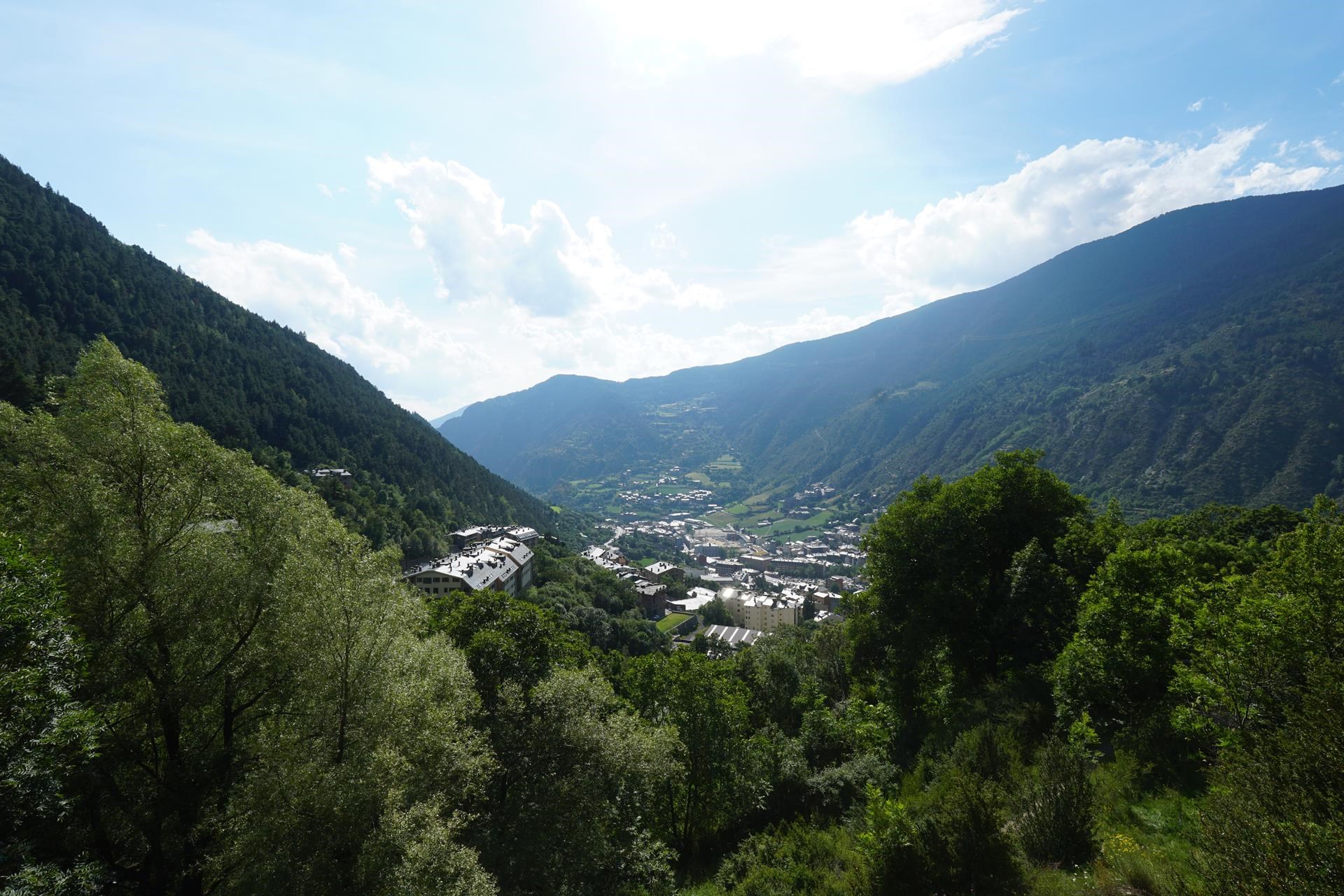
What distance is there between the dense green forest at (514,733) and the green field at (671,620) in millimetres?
61025

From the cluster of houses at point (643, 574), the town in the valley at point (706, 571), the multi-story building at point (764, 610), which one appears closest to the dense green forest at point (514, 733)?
the town in the valley at point (706, 571)

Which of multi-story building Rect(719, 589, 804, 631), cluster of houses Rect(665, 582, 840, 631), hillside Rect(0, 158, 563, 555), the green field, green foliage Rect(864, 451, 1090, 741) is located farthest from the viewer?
cluster of houses Rect(665, 582, 840, 631)

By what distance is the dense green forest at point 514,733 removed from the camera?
9008 millimetres

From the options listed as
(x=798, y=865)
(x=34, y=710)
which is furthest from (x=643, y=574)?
(x=34, y=710)

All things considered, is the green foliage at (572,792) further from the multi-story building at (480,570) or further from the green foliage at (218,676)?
the multi-story building at (480,570)

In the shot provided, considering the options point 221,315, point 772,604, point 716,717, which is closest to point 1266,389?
point 772,604

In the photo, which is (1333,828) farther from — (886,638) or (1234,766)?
(886,638)

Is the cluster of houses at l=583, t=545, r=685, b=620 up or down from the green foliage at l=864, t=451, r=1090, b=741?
down

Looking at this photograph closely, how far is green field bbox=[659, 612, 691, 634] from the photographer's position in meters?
78.6

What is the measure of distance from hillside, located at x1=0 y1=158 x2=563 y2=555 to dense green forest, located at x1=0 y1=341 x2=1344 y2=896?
58.6 meters

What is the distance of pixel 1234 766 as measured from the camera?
741 cm

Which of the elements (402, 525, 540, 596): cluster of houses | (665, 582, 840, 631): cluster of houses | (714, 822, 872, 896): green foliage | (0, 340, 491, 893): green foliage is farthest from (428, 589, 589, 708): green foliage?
(665, 582, 840, 631): cluster of houses

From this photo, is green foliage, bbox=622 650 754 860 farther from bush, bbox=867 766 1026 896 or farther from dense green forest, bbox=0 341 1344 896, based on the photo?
bush, bbox=867 766 1026 896

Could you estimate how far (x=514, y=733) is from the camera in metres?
15.1
